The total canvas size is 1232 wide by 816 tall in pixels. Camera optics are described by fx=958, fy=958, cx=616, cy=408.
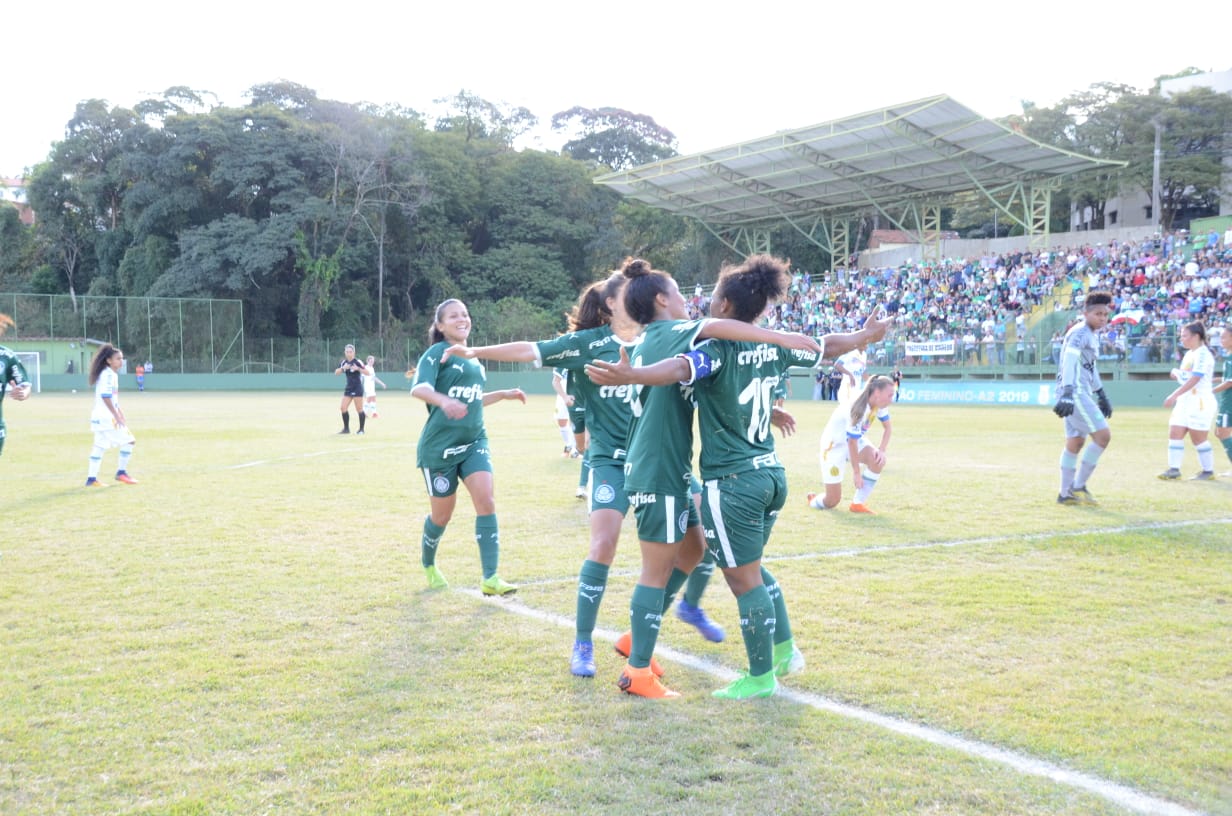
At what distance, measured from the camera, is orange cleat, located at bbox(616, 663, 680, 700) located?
4445 millimetres

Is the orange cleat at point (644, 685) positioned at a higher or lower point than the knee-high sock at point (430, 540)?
lower

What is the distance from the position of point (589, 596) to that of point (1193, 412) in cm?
1098

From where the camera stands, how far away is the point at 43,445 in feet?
60.3

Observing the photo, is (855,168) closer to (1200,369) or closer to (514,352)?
(1200,369)

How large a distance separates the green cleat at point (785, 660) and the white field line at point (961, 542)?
2.25 metres

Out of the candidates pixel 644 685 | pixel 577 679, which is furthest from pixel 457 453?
pixel 644 685

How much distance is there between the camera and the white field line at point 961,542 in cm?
695

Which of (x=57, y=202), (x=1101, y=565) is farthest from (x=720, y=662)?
(x=57, y=202)

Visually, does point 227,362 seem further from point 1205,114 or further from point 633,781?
point 633,781

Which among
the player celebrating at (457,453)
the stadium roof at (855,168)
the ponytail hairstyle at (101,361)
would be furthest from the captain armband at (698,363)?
the stadium roof at (855,168)

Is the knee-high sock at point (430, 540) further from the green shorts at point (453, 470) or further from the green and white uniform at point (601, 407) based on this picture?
the green and white uniform at point (601, 407)

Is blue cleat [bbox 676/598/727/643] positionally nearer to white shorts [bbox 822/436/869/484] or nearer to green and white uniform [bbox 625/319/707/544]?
green and white uniform [bbox 625/319/707/544]

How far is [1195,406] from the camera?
12.7 meters

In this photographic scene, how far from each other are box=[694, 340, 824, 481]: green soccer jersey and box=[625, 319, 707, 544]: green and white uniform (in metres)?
0.19
